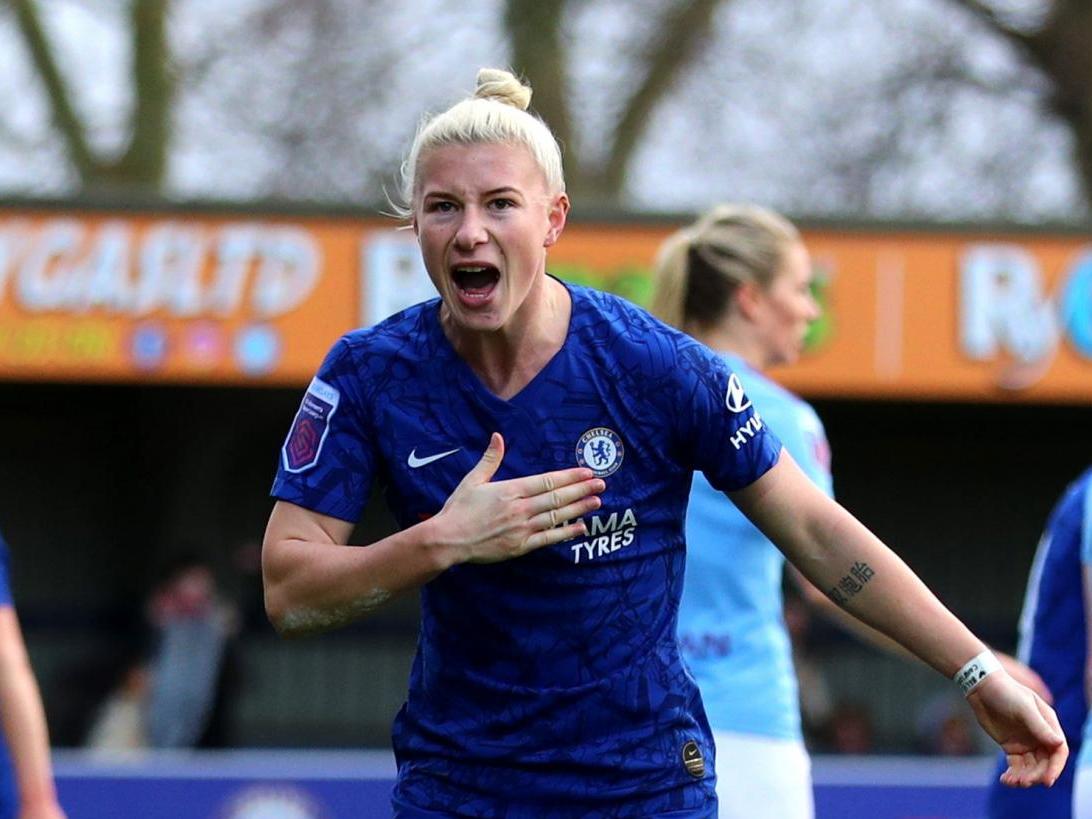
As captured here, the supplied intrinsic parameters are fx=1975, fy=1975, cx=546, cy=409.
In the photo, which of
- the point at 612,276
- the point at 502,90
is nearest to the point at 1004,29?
the point at 612,276

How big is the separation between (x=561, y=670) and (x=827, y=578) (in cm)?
49

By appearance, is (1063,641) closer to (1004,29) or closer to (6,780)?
(6,780)

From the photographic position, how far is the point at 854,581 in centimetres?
334

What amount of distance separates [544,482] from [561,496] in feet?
0.11

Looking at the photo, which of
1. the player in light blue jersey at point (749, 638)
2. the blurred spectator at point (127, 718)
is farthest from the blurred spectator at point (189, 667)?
the player in light blue jersey at point (749, 638)

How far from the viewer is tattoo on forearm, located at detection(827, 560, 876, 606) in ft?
10.9

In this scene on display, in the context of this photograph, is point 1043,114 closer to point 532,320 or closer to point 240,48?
point 240,48

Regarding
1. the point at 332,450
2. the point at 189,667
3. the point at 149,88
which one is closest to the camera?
the point at 332,450

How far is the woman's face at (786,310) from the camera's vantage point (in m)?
4.89

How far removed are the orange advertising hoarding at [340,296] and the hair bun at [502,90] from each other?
848 centimetres

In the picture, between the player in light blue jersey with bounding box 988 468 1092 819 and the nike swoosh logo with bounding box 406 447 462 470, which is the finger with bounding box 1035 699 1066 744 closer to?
the nike swoosh logo with bounding box 406 447 462 470

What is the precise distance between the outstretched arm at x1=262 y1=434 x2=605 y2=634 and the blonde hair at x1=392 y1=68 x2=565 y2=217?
0.50m

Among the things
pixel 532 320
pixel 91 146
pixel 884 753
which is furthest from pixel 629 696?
pixel 91 146

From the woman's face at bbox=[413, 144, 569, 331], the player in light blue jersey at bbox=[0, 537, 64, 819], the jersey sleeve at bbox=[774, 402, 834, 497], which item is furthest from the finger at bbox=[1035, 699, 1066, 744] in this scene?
the player in light blue jersey at bbox=[0, 537, 64, 819]
